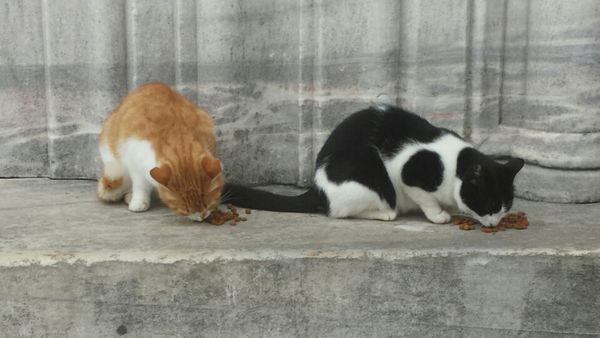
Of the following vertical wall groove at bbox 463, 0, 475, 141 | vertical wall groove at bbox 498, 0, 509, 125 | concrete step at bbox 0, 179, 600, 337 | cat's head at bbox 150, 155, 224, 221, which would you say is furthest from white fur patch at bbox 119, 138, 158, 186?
vertical wall groove at bbox 498, 0, 509, 125

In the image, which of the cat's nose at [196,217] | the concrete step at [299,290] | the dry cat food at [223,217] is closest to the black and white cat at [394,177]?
the dry cat food at [223,217]

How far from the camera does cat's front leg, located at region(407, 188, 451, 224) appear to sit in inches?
136

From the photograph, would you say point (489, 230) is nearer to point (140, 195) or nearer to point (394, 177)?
point (394, 177)

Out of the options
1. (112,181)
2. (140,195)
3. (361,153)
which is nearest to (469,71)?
(361,153)

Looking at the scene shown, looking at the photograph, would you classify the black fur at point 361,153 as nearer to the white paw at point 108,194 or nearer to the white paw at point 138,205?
the white paw at point 138,205

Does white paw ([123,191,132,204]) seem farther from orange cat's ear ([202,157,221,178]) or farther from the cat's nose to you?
orange cat's ear ([202,157,221,178])

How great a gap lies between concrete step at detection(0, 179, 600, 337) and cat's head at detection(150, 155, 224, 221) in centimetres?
35

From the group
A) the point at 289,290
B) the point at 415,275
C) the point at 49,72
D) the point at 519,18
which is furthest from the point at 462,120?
the point at 49,72

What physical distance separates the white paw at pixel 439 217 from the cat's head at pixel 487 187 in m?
0.14

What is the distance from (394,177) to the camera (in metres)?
3.54

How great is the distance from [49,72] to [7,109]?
349 mm

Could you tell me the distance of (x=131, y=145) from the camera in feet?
11.5

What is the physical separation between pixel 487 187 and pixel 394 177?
0.48m

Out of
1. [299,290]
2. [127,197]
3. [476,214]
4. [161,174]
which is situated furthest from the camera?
[127,197]
